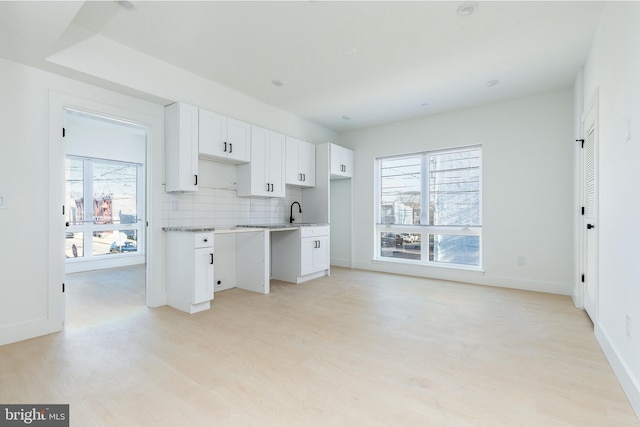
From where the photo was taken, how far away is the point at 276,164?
183 inches

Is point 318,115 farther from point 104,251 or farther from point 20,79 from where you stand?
point 104,251

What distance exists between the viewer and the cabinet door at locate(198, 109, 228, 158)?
3.66 m

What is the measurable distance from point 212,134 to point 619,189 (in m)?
3.84

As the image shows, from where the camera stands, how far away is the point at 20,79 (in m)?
2.63

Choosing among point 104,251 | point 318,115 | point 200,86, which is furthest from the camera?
point 104,251

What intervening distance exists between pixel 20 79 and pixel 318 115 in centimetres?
361

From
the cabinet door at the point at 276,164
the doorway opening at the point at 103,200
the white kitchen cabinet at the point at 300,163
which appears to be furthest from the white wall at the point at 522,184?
the doorway opening at the point at 103,200

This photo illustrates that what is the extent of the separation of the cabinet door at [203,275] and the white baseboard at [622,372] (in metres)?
3.37

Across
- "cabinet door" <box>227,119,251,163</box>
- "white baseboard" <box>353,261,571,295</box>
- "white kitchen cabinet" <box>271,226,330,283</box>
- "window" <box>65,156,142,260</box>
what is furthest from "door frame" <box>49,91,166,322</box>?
"white baseboard" <box>353,261,571,295</box>

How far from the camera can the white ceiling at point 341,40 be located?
2.39 m

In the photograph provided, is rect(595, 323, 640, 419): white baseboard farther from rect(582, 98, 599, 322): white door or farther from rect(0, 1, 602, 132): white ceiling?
rect(0, 1, 602, 132): white ceiling

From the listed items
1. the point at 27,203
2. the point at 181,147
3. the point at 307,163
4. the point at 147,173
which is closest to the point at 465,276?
the point at 307,163

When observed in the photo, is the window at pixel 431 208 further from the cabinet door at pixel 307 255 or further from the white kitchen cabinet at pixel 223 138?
the white kitchen cabinet at pixel 223 138

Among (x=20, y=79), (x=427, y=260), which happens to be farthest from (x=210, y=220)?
(x=427, y=260)
